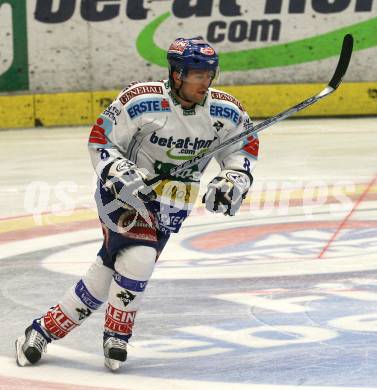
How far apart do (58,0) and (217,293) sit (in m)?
8.96

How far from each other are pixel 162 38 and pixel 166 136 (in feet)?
32.9

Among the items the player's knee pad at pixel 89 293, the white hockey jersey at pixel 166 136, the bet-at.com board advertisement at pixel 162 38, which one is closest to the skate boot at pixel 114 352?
the player's knee pad at pixel 89 293

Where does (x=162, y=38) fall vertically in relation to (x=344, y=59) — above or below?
below

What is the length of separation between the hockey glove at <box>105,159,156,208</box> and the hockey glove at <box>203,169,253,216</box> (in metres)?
0.28

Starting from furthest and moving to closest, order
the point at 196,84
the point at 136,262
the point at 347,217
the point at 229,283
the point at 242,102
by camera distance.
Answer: the point at 242,102, the point at 347,217, the point at 229,283, the point at 196,84, the point at 136,262

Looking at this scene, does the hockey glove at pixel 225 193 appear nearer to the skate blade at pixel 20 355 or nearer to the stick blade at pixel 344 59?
the stick blade at pixel 344 59

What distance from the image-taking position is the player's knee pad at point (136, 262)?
500 centimetres

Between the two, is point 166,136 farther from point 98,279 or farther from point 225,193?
point 98,279

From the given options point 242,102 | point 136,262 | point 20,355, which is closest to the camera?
point 136,262

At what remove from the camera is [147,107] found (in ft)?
16.9

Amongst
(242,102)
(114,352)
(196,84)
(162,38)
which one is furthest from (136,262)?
(162,38)

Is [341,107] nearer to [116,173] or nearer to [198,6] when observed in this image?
[198,6]

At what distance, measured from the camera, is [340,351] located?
5.26m

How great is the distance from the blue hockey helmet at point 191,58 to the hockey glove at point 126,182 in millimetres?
446
